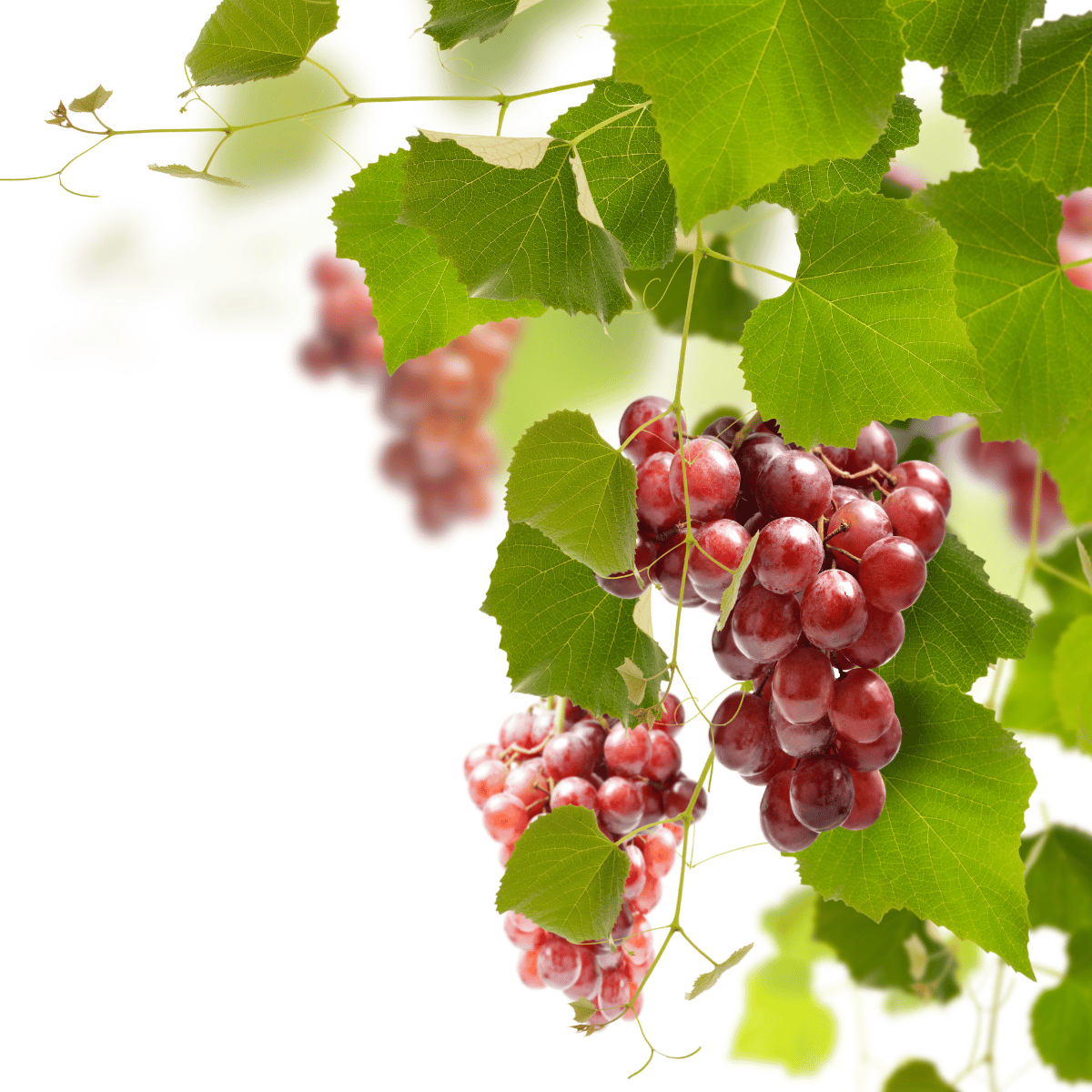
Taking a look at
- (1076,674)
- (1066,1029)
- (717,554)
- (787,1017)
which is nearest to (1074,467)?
(1076,674)

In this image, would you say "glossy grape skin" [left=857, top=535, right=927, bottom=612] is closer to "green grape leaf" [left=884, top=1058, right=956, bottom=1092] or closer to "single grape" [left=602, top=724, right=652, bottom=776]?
"single grape" [left=602, top=724, right=652, bottom=776]

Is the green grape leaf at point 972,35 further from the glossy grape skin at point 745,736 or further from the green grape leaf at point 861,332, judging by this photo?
the glossy grape skin at point 745,736

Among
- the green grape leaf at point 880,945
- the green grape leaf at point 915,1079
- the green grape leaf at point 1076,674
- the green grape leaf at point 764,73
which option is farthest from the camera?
the green grape leaf at point 915,1079

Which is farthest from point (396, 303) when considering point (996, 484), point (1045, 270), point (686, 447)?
point (996, 484)

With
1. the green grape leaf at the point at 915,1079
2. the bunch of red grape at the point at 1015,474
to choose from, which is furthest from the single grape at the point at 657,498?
the green grape leaf at the point at 915,1079

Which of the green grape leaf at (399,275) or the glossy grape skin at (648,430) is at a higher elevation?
the green grape leaf at (399,275)

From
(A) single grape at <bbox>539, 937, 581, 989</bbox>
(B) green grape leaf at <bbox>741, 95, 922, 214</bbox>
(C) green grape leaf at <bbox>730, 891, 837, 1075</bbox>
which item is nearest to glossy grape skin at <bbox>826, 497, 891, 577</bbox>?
(B) green grape leaf at <bbox>741, 95, 922, 214</bbox>

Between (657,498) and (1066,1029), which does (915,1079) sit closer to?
(1066,1029)
